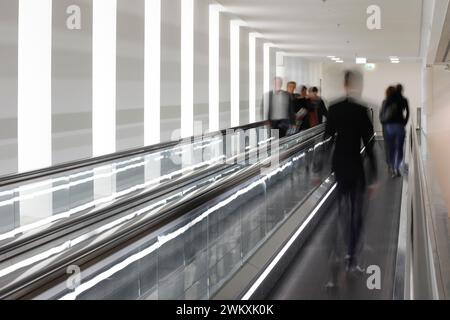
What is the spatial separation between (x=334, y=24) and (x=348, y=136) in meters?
15.6

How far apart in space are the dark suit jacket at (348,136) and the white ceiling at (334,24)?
1086 centimetres

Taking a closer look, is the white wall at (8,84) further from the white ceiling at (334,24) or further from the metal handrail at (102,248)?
the white ceiling at (334,24)

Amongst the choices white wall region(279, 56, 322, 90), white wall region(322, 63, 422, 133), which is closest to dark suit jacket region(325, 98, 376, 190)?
white wall region(279, 56, 322, 90)

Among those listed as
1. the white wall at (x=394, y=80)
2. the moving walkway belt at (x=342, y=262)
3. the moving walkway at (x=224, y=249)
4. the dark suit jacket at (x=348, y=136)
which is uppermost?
the white wall at (x=394, y=80)

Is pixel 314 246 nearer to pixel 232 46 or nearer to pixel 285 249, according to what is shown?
pixel 285 249

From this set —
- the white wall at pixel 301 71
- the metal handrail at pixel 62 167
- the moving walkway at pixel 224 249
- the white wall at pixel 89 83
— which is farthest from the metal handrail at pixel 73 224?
the white wall at pixel 301 71

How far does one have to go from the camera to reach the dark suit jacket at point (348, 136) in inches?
251

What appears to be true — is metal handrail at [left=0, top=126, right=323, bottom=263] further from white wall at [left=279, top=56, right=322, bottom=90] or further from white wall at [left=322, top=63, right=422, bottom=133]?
white wall at [left=322, top=63, right=422, bottom=133]

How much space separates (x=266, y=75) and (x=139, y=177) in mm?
20306

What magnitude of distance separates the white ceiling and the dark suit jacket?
35.6 ft

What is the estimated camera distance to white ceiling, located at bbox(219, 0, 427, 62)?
1750 centimetres

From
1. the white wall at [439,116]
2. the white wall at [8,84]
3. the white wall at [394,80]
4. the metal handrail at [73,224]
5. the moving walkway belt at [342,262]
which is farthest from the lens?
the white wall at [394,80]

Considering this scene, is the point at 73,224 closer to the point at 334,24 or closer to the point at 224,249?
the point at 224,249

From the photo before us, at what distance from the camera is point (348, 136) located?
636cm
